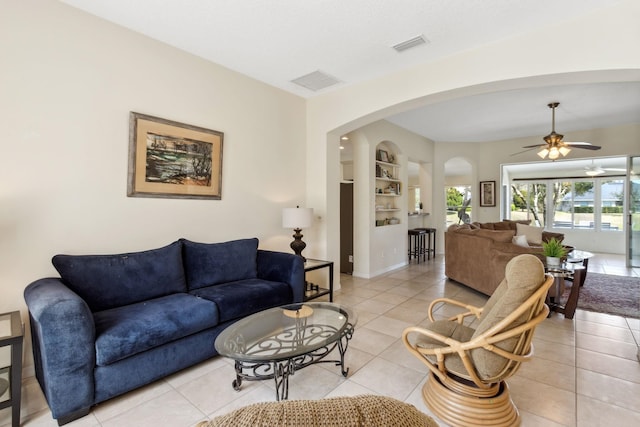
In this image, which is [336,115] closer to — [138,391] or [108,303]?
[108,303]

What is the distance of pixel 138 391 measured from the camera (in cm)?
208

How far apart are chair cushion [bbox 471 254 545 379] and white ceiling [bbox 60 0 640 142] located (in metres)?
2.14

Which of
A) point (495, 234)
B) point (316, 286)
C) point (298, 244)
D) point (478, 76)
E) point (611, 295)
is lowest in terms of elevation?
point (611, 295)

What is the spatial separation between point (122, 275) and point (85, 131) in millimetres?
1245

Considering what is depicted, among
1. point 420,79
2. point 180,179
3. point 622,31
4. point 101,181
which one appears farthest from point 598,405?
point 101,181

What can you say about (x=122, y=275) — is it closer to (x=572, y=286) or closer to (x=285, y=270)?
(x=285, y=270)

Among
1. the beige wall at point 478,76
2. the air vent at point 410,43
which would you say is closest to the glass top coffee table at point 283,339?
the beige wall at point 478,76

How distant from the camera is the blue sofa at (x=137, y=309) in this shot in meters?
1.74

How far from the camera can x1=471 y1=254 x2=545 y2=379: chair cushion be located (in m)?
1.52

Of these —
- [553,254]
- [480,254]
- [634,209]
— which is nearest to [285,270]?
[480,254]

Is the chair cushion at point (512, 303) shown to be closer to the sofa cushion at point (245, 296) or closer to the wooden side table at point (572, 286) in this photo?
the sofa cushion at point (245, 296)

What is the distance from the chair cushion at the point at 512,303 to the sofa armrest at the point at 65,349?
2210 millimetres

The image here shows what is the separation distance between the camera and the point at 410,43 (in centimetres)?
303

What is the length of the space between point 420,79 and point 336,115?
47.8 inches
